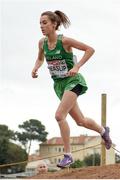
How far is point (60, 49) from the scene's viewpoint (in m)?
7.20

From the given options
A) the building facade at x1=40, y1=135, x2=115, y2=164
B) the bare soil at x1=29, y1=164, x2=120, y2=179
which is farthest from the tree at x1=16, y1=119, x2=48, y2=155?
the bare soil at x1=29, y1=164, x2=120, y2=179

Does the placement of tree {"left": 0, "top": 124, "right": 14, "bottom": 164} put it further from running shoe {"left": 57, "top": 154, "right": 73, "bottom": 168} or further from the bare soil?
running shoe {"left": 57, "top": 154, "right": 73, "bottom": 168}

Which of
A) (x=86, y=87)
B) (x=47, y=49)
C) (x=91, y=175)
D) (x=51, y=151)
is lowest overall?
(x=91, y=175)

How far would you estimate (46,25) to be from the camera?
7.18m

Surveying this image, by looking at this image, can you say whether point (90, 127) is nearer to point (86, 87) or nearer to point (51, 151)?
point (86, 87)

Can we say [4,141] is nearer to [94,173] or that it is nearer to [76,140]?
[76,140]

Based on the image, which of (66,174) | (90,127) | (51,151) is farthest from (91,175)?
(51,151)

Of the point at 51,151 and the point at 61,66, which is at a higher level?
the point at 51,151

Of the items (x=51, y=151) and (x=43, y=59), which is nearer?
(x=43, y=59)

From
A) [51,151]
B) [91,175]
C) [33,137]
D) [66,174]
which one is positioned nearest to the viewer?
[91,175]

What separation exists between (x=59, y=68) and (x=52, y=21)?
1.98ft

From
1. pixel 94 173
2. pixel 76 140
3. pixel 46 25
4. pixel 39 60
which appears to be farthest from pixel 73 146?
pixel 46 25

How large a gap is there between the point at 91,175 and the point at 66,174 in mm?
1170

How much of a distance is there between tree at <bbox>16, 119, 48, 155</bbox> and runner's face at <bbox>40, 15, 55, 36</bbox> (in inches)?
3814
